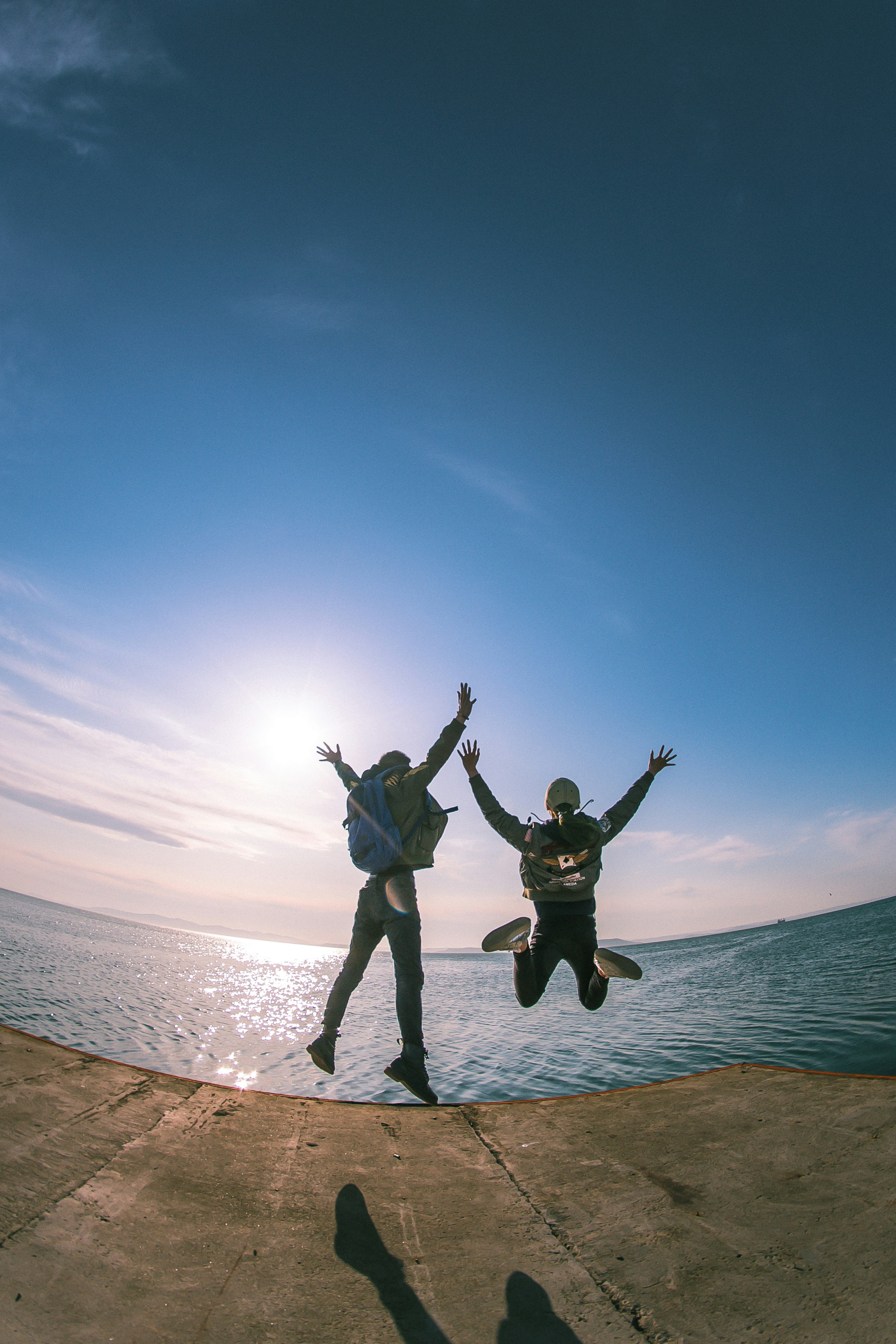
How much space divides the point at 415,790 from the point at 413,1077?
7.15 ft

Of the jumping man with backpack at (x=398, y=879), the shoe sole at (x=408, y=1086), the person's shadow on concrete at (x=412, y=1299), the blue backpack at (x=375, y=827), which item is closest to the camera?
the person's shadow on concrete at (x=412, y=1299)

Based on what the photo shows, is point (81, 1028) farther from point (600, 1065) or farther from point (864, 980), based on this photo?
point (864, 980)

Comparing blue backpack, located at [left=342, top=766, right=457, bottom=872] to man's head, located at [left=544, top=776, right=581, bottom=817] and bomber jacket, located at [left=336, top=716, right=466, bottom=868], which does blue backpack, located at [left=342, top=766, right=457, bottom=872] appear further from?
man's head, located at [left=544, top=776, right=581, bottom=817]

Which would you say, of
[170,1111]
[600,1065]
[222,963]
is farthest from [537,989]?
[222,963]

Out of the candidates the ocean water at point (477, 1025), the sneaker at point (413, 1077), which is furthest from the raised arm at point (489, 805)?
the ocean water at point (477, 1025)

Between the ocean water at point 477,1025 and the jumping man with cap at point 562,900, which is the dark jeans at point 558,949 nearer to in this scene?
the jumping man with cap at point 562,900

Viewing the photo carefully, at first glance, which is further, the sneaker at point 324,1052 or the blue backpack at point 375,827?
the blue backpack at point 375,827

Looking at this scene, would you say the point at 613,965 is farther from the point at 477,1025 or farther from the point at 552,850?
the point at 477,1025

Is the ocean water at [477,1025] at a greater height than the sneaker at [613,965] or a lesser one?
lesser

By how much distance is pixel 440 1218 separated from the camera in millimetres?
2486

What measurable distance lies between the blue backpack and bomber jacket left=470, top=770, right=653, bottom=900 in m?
0.74

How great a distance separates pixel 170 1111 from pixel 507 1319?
238 cm

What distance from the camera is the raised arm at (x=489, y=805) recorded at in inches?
214

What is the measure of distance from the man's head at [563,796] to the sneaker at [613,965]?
1.22 meters
